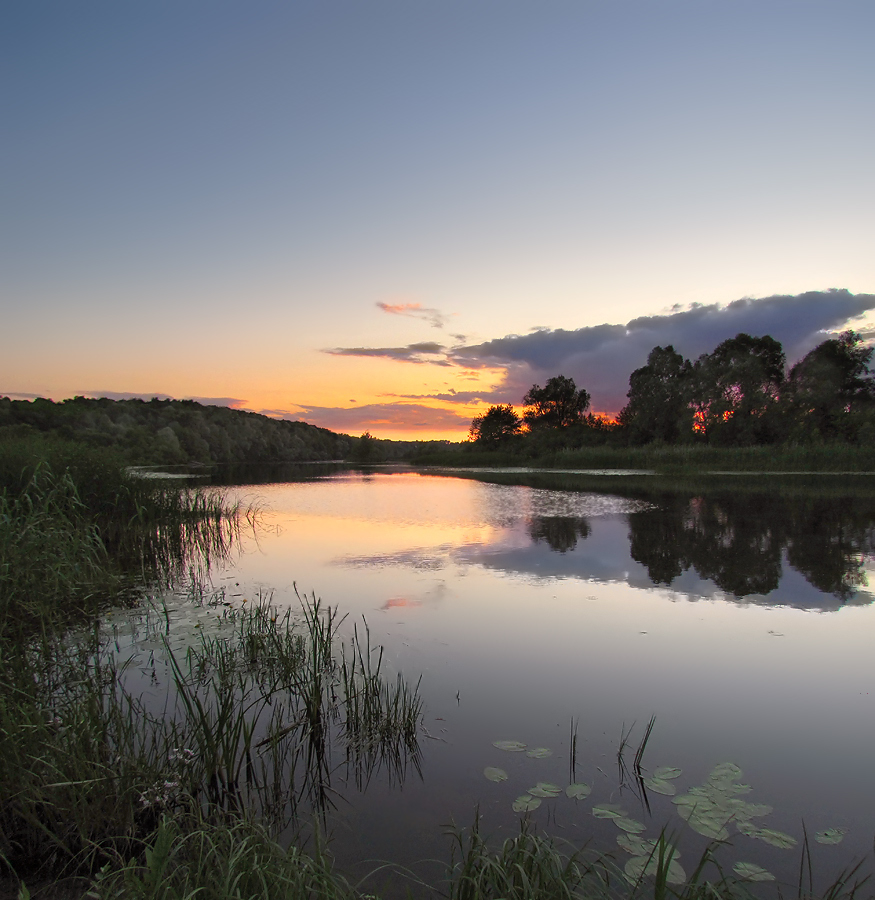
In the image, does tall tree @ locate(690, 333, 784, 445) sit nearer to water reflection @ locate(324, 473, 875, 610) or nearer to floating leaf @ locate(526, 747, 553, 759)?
water reflection @ locate(324, 473, 875, 610)

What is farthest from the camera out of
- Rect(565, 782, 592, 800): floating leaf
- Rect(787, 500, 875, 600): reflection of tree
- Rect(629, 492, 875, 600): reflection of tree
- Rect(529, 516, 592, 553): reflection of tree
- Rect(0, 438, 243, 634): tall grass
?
Rect(529, 516, 592, 553): reflection of tree

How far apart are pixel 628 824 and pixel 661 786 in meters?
0.49

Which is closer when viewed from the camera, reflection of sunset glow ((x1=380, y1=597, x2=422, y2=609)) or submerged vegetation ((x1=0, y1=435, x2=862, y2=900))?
submerged vegetation ((x1=0, y1=435, x2=862, y2=900))

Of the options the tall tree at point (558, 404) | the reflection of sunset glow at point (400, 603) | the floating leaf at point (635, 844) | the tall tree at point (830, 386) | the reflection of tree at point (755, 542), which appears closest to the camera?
the floating leaf at point (635, 844)

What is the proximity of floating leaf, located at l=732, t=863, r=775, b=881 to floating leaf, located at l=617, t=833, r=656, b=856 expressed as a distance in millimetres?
268

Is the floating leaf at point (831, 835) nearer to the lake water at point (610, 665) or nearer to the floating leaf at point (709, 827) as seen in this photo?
the lake water at point (610, 665)

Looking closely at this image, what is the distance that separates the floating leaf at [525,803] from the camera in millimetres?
3039

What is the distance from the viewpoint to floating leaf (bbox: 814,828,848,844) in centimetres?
280

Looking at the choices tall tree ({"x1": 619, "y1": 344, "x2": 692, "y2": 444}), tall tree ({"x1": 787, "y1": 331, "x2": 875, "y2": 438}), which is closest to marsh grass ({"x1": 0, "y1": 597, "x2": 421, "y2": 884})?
tall tree ({"x1": 787, "y1": 331, "x2": 875, "y2": 438})

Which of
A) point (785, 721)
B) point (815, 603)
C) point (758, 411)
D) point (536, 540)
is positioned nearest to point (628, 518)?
point (536, 540)

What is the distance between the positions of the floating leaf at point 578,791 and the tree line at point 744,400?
1624 inches

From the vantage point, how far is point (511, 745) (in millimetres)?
3709

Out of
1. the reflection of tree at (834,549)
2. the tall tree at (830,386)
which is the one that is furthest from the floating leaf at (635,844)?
the tall tree at (830,386)

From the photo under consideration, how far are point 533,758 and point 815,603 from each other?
5.64 meters
